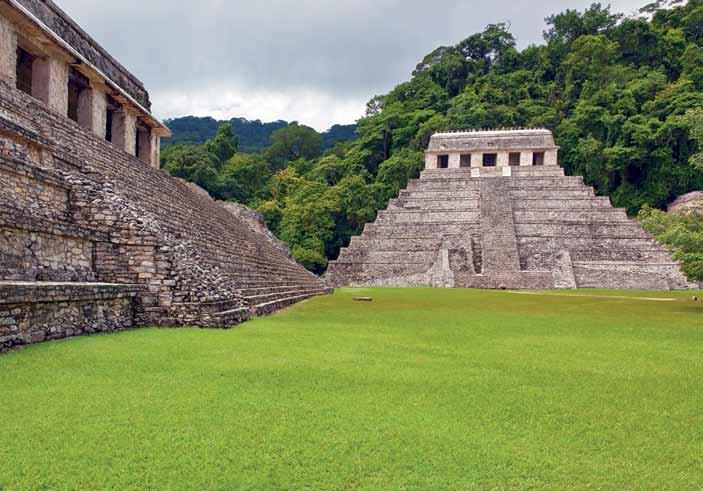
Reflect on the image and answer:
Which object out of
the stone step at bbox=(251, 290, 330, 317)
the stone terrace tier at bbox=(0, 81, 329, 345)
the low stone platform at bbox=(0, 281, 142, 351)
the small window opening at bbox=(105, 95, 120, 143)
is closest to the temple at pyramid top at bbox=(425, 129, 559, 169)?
the stone step at bbox=(251, 290, 330, 317)

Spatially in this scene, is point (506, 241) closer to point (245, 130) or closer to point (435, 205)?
point (435, 205)

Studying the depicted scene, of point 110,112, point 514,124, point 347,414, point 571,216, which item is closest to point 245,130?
point 514,124

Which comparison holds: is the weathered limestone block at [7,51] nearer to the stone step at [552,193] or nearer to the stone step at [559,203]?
the stone step at [559,203]

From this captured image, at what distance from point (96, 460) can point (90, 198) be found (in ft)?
19.6

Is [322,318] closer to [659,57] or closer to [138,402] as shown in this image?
[138,402]

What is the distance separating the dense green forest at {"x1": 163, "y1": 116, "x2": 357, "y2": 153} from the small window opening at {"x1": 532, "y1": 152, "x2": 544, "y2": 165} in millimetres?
40406

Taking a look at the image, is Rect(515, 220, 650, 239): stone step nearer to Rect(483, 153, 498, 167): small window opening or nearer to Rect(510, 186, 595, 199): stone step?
Rect(510, 186, 595, 199): stone step

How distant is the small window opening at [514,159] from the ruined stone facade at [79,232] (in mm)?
24082

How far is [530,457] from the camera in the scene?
272cm

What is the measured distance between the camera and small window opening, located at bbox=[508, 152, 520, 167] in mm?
32656

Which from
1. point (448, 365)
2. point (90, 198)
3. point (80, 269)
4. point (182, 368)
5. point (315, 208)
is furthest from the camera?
point (315, 208)

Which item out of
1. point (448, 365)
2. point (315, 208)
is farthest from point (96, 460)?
point (315, 208)

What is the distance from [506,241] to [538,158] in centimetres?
1117

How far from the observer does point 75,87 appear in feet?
43.6
